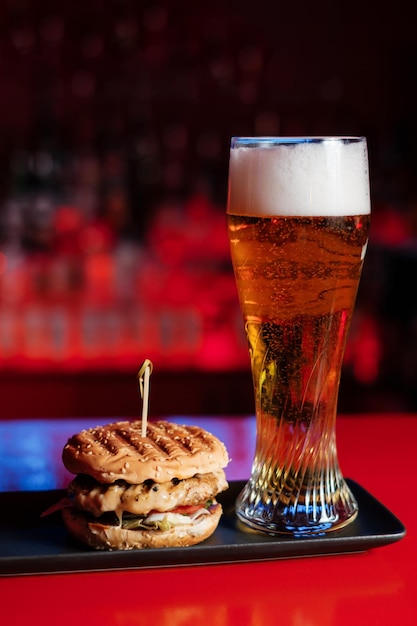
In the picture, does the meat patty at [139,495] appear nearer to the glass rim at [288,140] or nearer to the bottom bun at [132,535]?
the bottom bun at [132,535]

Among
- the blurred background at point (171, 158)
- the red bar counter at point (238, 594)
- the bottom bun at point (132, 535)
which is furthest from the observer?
the blurred background at point (171, 158)

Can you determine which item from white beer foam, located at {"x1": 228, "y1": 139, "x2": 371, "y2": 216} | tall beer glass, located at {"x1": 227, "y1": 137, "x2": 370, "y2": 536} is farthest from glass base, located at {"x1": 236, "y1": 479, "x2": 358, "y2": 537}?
white beer foam, located at {"x1": 228, "y1": 139, "x2": 371, "y2": 216}

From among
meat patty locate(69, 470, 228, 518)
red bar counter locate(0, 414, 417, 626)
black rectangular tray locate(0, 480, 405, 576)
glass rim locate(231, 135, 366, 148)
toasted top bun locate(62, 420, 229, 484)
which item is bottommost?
red bar counter locate(0, 414, 417, 626)

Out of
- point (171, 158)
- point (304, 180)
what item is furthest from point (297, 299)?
point (171, 158)

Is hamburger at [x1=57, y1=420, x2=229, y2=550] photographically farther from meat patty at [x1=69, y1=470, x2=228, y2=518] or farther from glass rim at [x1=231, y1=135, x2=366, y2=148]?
glass rim at [x1=231, y1=135, x2=366, y2=148]

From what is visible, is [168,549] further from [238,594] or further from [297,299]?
[297,299]

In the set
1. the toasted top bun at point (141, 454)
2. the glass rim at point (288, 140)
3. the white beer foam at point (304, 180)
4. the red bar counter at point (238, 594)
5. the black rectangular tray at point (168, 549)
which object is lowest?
the red bar counter at point (238, 594)

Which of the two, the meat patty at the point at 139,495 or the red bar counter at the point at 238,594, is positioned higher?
the meat patty at the point at 139,495

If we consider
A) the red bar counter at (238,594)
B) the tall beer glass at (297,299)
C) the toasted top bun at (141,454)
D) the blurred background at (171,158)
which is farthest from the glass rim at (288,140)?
the blurred background at (171,158)

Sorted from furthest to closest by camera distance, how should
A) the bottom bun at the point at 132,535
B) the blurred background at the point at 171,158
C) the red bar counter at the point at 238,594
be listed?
the blurred background at the point at 171,158, the bottom bun at the point at 132,535, the red bar counter at the point at 238,594
